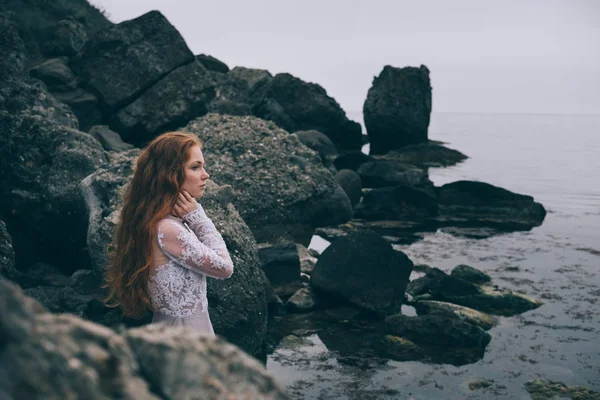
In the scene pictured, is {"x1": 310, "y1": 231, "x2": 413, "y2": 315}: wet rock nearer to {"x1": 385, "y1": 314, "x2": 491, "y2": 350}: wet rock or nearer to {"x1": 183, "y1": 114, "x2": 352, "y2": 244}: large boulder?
{"x1": 385, "y1": 314, "x2": 491, "y2": 350}: wet rock

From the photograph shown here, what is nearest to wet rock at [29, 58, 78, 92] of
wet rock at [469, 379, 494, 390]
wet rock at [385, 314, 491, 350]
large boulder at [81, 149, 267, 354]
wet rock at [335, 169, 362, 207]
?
wet rock at [335, 169, 362, 207]

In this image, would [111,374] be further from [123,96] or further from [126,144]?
[123,96]

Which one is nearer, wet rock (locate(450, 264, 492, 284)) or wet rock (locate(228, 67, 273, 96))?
wet rock (locate(450, 264, 492, 284))

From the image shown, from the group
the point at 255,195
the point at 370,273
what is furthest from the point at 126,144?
the point at 370,273

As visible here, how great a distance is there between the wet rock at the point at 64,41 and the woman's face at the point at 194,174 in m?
16.5

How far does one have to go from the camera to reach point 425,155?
130 feet

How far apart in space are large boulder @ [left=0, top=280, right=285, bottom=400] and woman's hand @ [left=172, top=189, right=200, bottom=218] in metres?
2.18

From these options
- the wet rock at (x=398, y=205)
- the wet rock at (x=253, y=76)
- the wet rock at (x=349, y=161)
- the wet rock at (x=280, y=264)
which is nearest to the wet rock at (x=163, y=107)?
the wet rock at (x=398, y=205)

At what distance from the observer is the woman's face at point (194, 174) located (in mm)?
3844

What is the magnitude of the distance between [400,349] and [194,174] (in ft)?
15.9

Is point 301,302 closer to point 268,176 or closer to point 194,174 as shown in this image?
point 268,176

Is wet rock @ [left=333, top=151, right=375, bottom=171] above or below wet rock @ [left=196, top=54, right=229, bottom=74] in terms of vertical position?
below

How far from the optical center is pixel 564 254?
13.7 metres

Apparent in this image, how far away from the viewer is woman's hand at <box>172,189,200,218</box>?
3.84 metres
